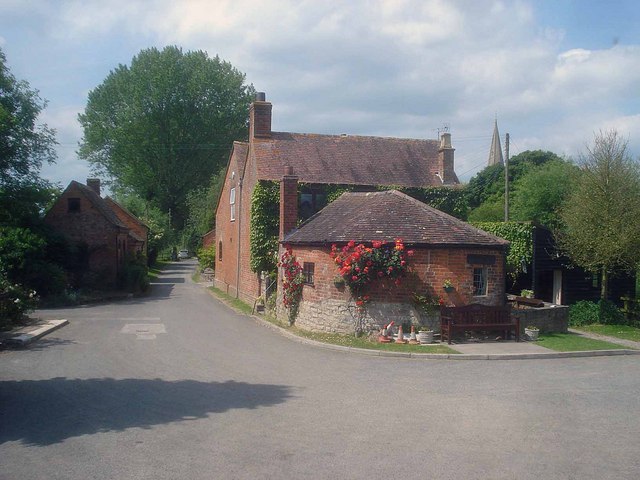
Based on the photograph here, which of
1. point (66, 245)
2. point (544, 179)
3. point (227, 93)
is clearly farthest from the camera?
point (227, 93)

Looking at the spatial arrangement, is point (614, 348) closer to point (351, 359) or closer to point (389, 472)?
point (351, 359)

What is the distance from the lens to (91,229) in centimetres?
3441

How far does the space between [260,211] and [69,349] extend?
11.3 metres

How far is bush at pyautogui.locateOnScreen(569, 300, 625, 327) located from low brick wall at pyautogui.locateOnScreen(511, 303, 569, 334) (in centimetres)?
340

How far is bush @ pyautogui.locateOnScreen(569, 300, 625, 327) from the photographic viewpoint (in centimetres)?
2284

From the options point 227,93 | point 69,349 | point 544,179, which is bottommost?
point 69,349

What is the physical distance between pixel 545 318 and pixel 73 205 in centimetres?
2592

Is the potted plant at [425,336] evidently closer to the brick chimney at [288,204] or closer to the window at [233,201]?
the brick chimney at [288,204]

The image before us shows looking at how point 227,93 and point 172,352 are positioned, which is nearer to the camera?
point 172,352

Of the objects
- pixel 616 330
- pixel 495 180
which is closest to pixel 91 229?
pixel 616 330

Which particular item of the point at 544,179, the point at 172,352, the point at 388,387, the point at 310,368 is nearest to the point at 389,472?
the point at 388,387

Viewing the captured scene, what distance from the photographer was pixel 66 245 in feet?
106

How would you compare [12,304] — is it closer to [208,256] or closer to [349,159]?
[349,159]

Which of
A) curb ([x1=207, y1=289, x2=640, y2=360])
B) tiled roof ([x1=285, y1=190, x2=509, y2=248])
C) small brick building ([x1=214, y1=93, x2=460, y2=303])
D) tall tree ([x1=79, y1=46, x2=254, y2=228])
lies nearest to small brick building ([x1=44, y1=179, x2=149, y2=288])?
small brick building ([x1=214, y1=93, x2=460, y2=303])
